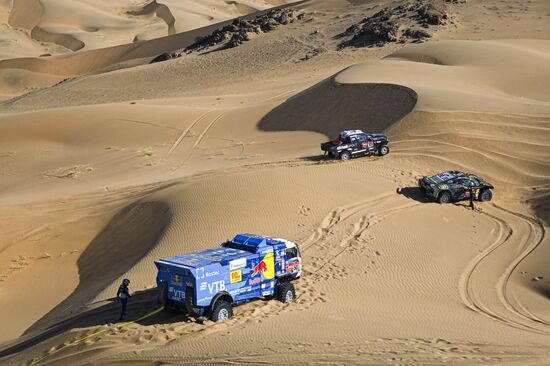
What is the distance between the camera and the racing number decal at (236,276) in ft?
50.3

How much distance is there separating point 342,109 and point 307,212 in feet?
44.5

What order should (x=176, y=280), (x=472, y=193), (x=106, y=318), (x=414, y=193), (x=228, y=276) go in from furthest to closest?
(x=414, y=193) < (x=472, y=193) < (x=106, y=318) < (x=228, y=276) < (x=176, y=280)

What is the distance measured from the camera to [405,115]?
31.9 meters

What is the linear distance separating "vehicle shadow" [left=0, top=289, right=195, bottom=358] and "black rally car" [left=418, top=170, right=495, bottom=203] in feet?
36.9

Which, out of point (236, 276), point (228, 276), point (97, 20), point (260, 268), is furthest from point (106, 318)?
point (97, 20)

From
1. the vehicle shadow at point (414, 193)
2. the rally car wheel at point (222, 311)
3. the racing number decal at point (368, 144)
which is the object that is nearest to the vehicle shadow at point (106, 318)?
the rally car wheel at point (222, 311)

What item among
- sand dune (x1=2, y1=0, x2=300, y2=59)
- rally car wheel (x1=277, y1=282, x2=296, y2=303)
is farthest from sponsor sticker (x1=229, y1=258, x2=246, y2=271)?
sand dune (x1=2, y1=0, x2=300, y2=59)

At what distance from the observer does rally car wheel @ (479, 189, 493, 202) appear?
25.2m

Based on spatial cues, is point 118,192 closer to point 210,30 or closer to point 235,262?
point 235,262

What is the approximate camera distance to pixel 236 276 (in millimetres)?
15438

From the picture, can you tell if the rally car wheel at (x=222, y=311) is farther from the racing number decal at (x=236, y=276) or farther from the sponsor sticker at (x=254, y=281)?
the sponsor sticker at (x=254, y=281)

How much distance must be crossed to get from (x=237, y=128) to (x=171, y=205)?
14210mm

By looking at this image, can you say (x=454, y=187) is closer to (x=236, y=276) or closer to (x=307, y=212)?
(x=307, y=212)

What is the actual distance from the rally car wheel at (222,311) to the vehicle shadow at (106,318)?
0.51 meters
